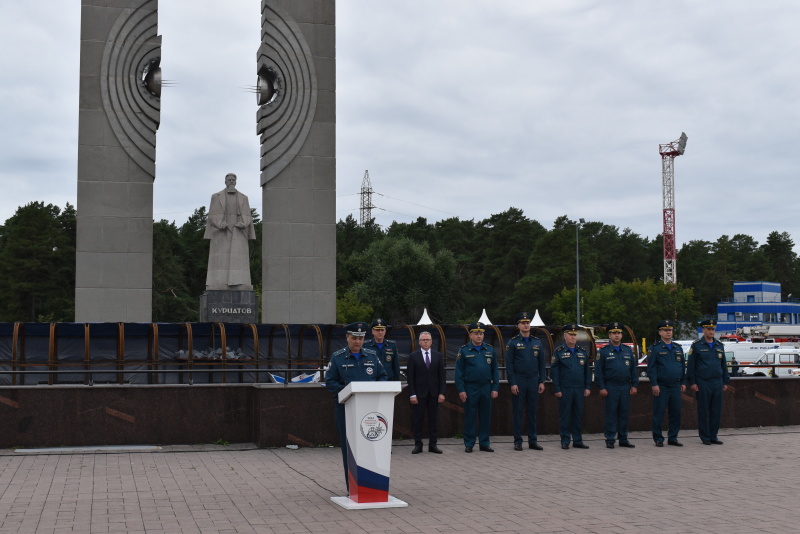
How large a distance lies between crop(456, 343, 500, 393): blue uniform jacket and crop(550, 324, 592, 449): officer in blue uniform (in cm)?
101

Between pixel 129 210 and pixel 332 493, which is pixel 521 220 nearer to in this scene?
pixel 129 210

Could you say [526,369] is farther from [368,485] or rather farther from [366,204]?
[366,204]

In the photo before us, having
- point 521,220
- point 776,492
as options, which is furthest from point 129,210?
point 521,220

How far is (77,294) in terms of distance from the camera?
24.9 m

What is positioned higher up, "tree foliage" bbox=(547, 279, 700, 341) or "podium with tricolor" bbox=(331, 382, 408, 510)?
"tree foliage" bbox=(547, 279, 700, 341)

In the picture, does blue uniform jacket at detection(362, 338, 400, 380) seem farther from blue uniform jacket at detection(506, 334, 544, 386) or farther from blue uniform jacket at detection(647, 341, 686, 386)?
blue uniform jacket at detection(647, 341, 686, 386)

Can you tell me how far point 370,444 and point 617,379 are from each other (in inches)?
240

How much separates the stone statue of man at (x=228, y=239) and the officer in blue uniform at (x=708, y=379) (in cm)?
1393

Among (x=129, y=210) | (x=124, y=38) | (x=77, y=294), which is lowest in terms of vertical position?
(x=77, y=294)

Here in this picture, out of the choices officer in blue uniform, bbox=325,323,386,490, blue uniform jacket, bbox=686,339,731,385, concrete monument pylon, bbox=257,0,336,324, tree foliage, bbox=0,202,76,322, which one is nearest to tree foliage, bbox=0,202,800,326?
tree foliage, bbox=0,202,76,322

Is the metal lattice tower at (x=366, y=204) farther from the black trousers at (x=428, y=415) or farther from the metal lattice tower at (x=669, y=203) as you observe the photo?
the black trousers at (x=428, y=415)

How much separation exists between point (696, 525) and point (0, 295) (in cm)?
6792

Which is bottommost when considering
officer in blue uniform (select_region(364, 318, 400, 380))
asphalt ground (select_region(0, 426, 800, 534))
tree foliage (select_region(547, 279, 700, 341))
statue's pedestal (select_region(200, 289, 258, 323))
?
asphalt ground (select_region(0, 426, 800, 534))

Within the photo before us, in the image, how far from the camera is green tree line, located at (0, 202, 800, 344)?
6775 cm
